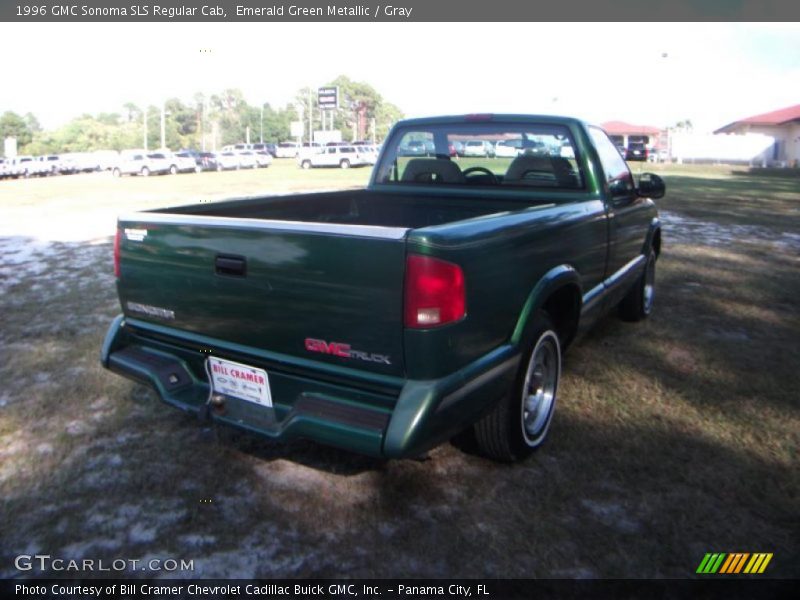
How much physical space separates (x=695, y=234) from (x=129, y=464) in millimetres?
10468

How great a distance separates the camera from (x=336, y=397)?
8.81 ft

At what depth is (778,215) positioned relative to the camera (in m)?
14.3

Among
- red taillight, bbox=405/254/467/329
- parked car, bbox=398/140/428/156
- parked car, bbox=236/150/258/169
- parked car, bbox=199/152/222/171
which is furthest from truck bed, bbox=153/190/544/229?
parked car, bbox=236/150/258/169

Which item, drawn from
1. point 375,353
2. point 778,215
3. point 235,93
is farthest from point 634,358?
point 235,93

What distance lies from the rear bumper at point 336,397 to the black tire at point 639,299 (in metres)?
3.04

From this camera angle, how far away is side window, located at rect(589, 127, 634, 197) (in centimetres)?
460

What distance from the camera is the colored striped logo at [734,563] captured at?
2555 mm

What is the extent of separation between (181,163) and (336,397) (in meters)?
45.8

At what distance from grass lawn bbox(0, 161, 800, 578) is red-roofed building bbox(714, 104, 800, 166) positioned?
4854 cm

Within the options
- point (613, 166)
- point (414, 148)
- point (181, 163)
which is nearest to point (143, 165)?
point (181, 163)

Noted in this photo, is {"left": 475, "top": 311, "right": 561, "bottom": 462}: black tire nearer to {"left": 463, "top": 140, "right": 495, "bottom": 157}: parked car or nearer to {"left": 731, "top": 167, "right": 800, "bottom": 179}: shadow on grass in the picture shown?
{"left": 463, "top": 140, "right": 495, "bottom": 157}: parked car

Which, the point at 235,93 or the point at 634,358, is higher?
the point at 235,93

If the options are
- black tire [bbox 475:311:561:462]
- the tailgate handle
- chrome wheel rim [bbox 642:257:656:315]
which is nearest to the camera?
the tailgate handle

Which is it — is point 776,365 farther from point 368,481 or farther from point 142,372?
point 142,372
